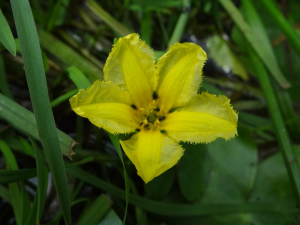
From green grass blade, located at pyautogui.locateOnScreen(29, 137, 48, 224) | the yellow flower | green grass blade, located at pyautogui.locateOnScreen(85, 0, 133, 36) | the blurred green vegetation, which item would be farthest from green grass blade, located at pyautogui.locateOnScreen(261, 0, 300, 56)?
green grass blade, located at pyautogui.locateOnScreen(29, 137, 48, 224)

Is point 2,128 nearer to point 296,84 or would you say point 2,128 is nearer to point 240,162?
point 240,162

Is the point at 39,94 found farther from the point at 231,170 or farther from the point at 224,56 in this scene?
the point at 224,56

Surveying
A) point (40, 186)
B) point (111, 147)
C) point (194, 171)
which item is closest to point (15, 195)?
point (40, 186)

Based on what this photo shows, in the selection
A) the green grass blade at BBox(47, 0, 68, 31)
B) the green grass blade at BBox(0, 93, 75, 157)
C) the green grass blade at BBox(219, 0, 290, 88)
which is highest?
the green grass blade at BBox(47, 0, 68, 31)

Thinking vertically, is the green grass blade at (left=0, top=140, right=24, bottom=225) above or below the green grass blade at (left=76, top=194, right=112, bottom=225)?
above

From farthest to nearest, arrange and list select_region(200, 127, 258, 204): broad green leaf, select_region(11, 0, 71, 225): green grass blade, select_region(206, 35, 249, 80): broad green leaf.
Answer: select_region(206, 35, 249, 80): broad green leaf → select_region(200, 127, 258, 204): broad green leaf → select_region(11, 0, 71, 225): green grass blade

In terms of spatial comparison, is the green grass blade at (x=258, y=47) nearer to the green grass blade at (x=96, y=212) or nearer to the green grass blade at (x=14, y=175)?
Result: the green grass blade at (x=96, y=212)

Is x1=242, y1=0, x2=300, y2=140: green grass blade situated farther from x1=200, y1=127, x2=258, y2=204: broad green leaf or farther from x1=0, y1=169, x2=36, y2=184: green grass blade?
x1=0, y1=169, x2=36, y2=184: green grass blade

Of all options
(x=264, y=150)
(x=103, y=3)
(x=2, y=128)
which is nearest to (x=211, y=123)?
(x=264, y=150)
